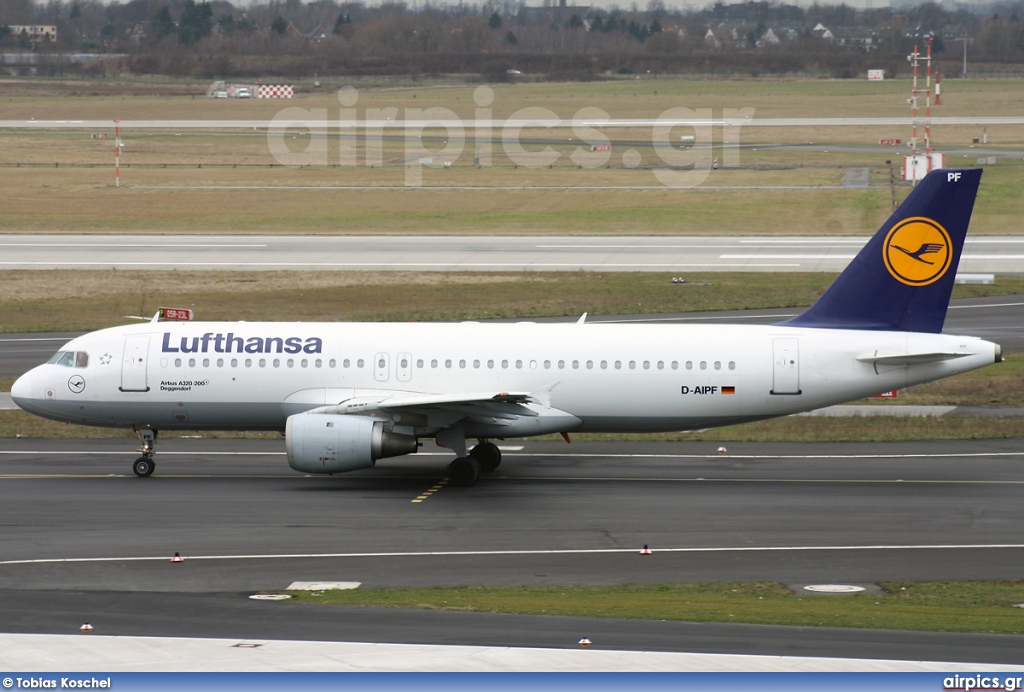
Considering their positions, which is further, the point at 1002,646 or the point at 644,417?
the point at 644,417

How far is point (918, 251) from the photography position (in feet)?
108

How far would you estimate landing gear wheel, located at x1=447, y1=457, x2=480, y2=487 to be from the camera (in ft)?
105

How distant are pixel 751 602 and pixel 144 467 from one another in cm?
1756

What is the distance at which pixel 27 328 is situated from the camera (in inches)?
2201

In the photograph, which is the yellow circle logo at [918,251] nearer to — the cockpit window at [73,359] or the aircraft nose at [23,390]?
the cockpit window at [73,359]

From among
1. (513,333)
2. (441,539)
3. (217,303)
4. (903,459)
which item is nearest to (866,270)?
(903,459)

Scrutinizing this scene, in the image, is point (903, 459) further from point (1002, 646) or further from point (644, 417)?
point (1002, 646)

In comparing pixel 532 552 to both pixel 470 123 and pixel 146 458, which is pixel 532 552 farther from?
pixel 470 123

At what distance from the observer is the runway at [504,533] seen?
2050cm

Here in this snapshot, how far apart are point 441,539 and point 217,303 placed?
112 feet

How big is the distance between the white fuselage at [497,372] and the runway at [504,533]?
1.77 meters

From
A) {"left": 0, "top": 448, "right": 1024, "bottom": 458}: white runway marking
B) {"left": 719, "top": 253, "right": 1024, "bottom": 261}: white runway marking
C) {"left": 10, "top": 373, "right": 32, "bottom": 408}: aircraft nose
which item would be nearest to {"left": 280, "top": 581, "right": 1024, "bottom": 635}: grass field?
{"left": 0, "top": 448, "right": 1024, "bottom": 458}: white runway marking

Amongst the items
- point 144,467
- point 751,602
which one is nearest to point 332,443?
point 144,467

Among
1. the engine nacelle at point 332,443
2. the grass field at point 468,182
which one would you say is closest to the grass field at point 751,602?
the engine nacelle at point 332,443
